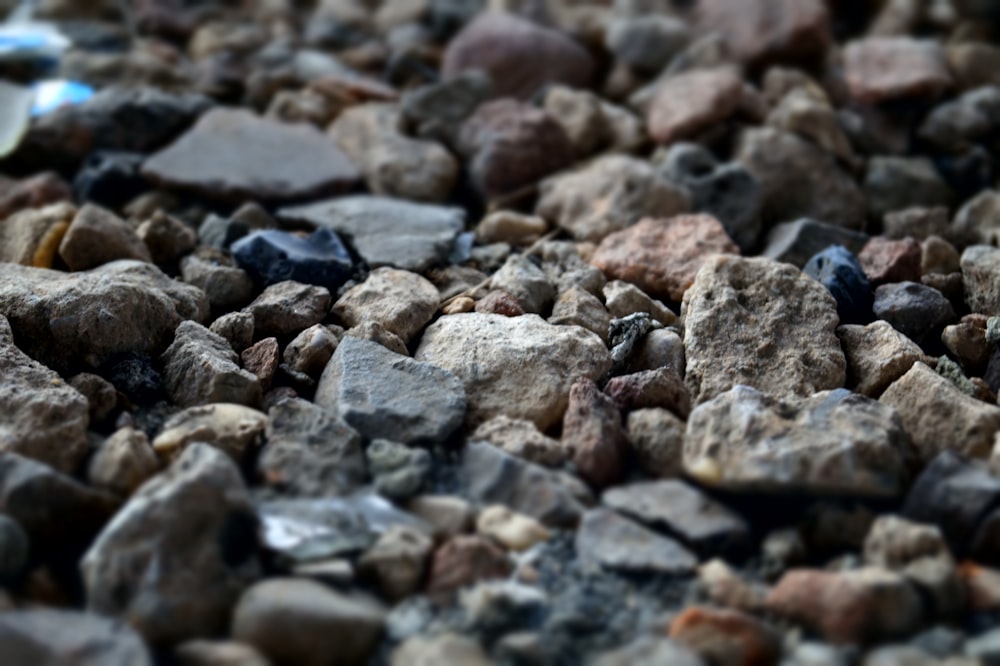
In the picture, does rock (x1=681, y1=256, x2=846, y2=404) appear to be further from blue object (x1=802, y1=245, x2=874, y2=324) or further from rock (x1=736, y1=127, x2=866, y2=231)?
rock (x1=736, y1=127, x2=866, y2=231)

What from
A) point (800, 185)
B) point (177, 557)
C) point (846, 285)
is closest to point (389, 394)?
point (177, 557)

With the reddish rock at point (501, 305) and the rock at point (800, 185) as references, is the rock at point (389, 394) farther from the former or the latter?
the rock at point (800, 185)

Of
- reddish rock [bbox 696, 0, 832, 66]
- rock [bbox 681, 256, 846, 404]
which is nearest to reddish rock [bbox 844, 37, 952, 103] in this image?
reddish rock [bbox 696, 0, 832, 66]

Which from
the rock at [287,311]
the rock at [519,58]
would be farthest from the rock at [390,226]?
the rock at [519,58]

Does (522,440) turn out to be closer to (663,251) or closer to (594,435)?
(594,435)

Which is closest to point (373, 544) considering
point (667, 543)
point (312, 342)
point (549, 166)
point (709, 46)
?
point (667, 543)

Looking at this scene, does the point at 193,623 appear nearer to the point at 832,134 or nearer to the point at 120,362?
the point at 120,362

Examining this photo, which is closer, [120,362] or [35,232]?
[120,362]
